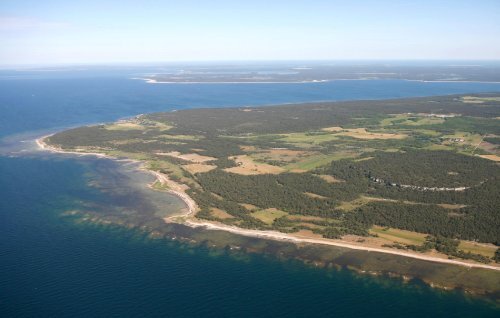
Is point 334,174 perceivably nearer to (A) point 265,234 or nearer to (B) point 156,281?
(A) point 265,234

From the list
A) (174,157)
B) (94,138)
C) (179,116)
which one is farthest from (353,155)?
(179,116)

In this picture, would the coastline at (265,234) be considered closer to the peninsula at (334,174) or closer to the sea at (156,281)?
the peninsula at (334,174)

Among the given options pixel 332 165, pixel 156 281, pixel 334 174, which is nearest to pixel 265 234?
pixel 156 281

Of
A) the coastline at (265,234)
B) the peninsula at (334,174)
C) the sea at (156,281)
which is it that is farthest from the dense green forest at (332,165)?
the sea at (156,281)

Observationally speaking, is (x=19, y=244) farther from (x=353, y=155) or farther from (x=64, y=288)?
(x=353, y=155)

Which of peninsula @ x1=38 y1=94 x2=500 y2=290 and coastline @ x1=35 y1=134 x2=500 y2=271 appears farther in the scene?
peninsula @ x1=38 y1=94 x2=500 y2=290

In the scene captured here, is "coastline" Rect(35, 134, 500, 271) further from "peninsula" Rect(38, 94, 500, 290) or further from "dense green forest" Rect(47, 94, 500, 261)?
"dense green forest" Rect(47, 94, 500, 261)

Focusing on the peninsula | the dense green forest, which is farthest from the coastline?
the dense green forest

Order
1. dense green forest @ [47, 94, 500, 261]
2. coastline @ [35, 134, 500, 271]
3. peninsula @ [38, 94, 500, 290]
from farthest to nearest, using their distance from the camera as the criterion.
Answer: dense green forest @ [47, 94, 500, 261], peninsula @ [38, 94, 500, 290], coastline @ [35, 134, 500, 271]
